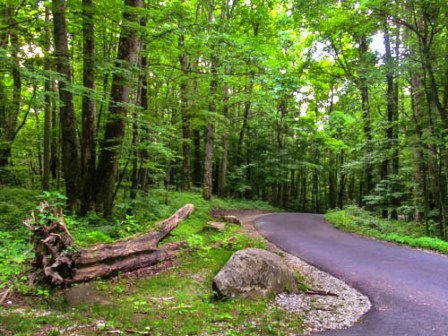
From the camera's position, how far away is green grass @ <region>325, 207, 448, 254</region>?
8805 millimetres

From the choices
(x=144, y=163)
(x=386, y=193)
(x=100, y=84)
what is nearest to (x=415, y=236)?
(x=386, y=193)

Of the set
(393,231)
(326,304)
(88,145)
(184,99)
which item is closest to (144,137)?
(88,145)

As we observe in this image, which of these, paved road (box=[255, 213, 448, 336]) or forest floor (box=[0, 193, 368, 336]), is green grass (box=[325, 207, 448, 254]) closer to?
paved road (box=[255, 213, 448, 336])

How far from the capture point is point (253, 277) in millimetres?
5234

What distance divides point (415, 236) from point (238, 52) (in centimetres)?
845

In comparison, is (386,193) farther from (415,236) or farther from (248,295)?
(248,295)

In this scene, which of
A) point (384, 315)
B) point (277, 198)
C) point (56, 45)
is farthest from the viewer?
point (277, 198)

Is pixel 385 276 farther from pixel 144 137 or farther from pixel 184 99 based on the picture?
pixel 184 99

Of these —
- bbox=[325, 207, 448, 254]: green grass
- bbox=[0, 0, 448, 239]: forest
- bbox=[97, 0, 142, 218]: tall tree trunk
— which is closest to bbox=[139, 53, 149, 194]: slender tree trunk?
bbox=[0, 0, 448, 239]: forest

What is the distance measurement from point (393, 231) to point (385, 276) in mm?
5447

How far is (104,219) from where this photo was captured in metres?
8.59

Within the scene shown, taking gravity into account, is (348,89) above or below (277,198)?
above

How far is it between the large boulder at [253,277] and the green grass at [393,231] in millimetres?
5479

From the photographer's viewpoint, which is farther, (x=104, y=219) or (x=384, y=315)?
(x=104, y=219)
